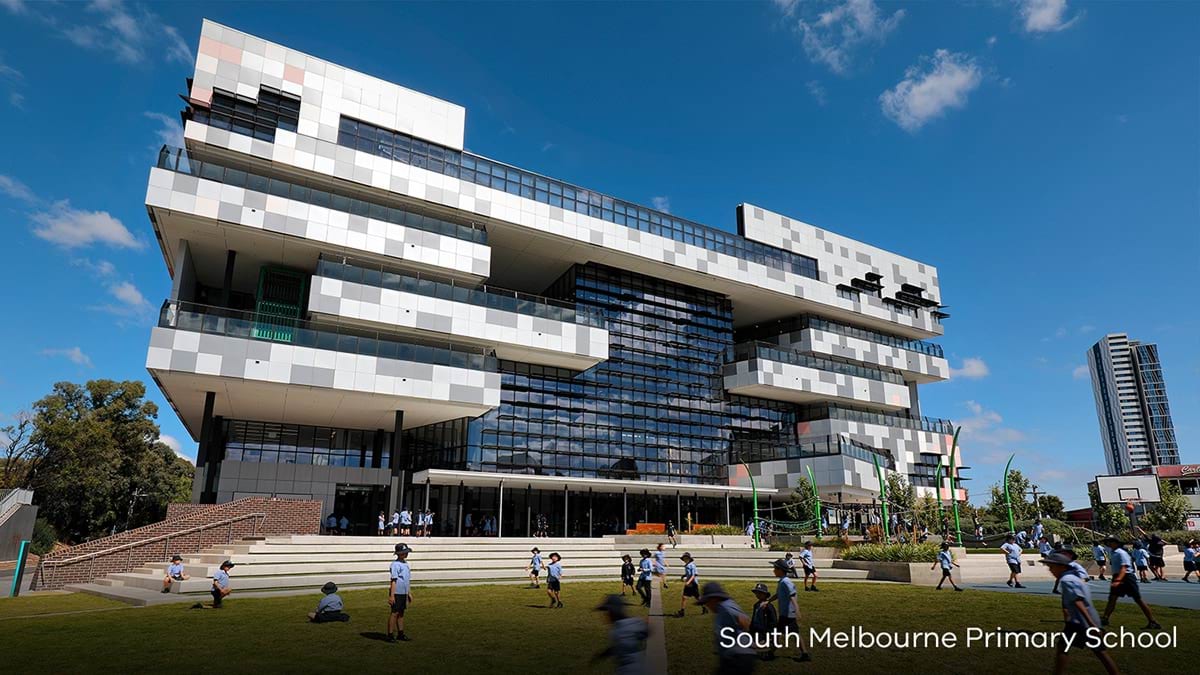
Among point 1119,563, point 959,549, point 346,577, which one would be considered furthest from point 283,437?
point 1119,563

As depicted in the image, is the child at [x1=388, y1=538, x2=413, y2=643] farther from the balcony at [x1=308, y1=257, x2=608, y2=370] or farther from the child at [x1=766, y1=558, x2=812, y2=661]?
the balcony at [x1=308, y1=257, x2=608, y2=370]

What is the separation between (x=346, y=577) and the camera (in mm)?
22719

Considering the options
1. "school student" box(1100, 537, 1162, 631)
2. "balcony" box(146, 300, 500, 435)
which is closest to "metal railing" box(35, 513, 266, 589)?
"balcony" box(146, 300, 500, 435)

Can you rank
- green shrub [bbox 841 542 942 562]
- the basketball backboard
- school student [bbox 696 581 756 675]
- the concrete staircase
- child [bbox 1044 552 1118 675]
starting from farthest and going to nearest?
the basketball backboard → green shrub [bbox 841 542 942 562] → the concrete staircase → child [bbox 1044 552 1118 675] → school student [bbox 696 581 756 675]

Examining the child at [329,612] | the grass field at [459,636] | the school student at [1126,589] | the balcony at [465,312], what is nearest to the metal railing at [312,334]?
the balcony at [465,312]

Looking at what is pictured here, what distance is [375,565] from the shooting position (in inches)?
971

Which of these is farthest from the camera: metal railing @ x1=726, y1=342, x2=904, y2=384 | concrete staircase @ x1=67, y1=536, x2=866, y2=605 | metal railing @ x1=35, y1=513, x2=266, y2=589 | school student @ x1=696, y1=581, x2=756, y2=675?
metal railing @ x1=726, y1=342, x2=904, y2=384

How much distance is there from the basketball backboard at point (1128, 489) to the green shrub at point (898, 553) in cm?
5480

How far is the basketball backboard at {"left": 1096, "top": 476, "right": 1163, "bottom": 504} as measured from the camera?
6731cm

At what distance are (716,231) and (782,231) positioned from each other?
698 centimetres

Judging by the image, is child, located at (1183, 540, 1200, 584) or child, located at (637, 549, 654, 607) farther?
child, located at (1183, 540, 1200, 584)

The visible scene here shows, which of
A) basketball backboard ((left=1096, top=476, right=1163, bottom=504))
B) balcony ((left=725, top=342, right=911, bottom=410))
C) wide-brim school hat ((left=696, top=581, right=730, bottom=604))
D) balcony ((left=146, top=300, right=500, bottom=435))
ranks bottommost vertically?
wide-brim school hat ((left=696, top=581, right=730, bottom=604))

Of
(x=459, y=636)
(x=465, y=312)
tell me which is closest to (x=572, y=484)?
(x=465, y=312)

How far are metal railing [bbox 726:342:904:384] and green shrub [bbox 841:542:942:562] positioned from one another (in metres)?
22.7
